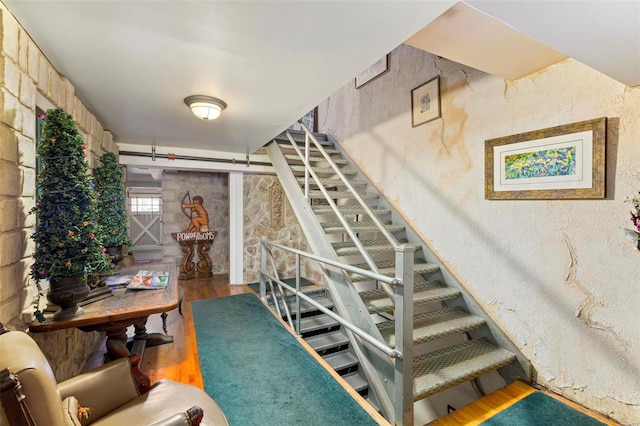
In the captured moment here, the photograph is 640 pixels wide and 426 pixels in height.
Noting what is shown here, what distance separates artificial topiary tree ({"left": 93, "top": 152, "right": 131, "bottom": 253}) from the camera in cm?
247

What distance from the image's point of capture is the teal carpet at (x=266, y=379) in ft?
5.69

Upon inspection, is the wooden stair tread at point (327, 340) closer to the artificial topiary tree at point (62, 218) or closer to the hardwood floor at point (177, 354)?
the hardwood floor at point (177, 354)

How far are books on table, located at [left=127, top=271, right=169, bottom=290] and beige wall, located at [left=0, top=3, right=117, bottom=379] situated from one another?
484mm

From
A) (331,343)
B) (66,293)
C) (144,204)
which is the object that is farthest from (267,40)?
(144,204)

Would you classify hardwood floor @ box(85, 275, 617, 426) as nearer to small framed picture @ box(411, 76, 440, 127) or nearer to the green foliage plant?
the green foliage plant

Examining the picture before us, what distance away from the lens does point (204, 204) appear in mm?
5781

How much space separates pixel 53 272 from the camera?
143cm

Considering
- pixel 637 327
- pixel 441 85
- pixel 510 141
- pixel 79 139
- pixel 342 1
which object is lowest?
pixel 637 327

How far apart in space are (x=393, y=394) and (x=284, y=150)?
3.18 metres

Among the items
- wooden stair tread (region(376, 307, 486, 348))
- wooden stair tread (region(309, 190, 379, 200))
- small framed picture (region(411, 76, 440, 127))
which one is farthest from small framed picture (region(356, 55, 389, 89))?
wooden stair tread (region(376, 307, 486, 348))

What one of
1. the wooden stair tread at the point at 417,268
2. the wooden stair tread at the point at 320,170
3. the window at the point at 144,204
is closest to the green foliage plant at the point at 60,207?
the wooden stair tread at the point at 417,268

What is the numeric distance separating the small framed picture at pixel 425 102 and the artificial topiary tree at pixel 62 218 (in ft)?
8.96

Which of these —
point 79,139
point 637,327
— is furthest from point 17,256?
point 637,327

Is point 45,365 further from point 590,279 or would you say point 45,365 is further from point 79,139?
point 590,279
